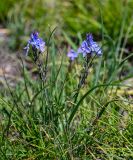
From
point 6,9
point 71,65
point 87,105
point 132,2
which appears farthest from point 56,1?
point 87,105

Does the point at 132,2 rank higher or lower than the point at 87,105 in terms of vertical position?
higher

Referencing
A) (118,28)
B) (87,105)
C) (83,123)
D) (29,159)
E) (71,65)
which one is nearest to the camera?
(29,159)

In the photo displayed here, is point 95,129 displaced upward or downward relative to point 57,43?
downward

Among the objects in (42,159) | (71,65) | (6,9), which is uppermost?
(6,9)

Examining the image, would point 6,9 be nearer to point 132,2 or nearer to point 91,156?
point 132,2

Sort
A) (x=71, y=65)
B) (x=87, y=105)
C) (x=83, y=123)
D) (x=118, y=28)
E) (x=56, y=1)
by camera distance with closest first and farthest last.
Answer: (x=83, y=123), (x=87, y=105), (x=71, y=65), (x=118, y=28), (x=56, y=1)

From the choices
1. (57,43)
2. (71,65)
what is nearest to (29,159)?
(71,65)

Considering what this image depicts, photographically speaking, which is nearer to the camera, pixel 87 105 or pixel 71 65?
pixel 87 105

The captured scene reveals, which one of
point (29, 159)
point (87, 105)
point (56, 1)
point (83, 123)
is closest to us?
point (29, 159)

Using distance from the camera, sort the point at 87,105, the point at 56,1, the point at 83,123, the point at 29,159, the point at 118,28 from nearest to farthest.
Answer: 1. the point at 29,159
2. the point at 83,123
3. the point at 87,105
4. the point at 118,28
5. the point at 56,1
